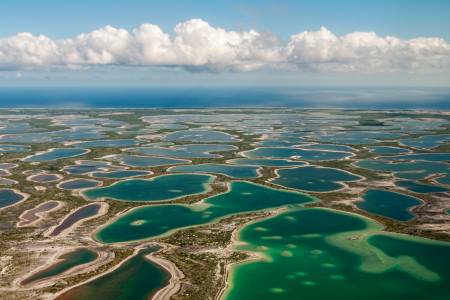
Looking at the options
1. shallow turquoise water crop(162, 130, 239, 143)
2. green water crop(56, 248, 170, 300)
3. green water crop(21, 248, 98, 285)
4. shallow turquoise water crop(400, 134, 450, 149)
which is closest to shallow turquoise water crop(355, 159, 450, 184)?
shallow turquoise water crop(400, 134, 450, 149)

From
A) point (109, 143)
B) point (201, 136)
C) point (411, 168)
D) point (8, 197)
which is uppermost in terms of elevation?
point (201, 136)

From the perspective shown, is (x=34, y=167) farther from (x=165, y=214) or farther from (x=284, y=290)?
(x=284, y=290)

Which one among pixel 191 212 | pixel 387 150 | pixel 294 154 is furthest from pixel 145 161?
pixel 387 150

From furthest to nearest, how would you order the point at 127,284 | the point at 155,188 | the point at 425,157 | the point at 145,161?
the point at 425,157 < the point at 145,161 < the point at 155,188 < the point at 127,284

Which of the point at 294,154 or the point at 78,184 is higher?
the point at 294,154

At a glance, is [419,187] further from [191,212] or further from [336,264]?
[191,212]

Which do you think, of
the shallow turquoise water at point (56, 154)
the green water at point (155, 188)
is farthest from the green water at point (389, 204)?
the shallow turquoise water at point (56, 154)

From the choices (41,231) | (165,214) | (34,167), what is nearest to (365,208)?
(165,214)
